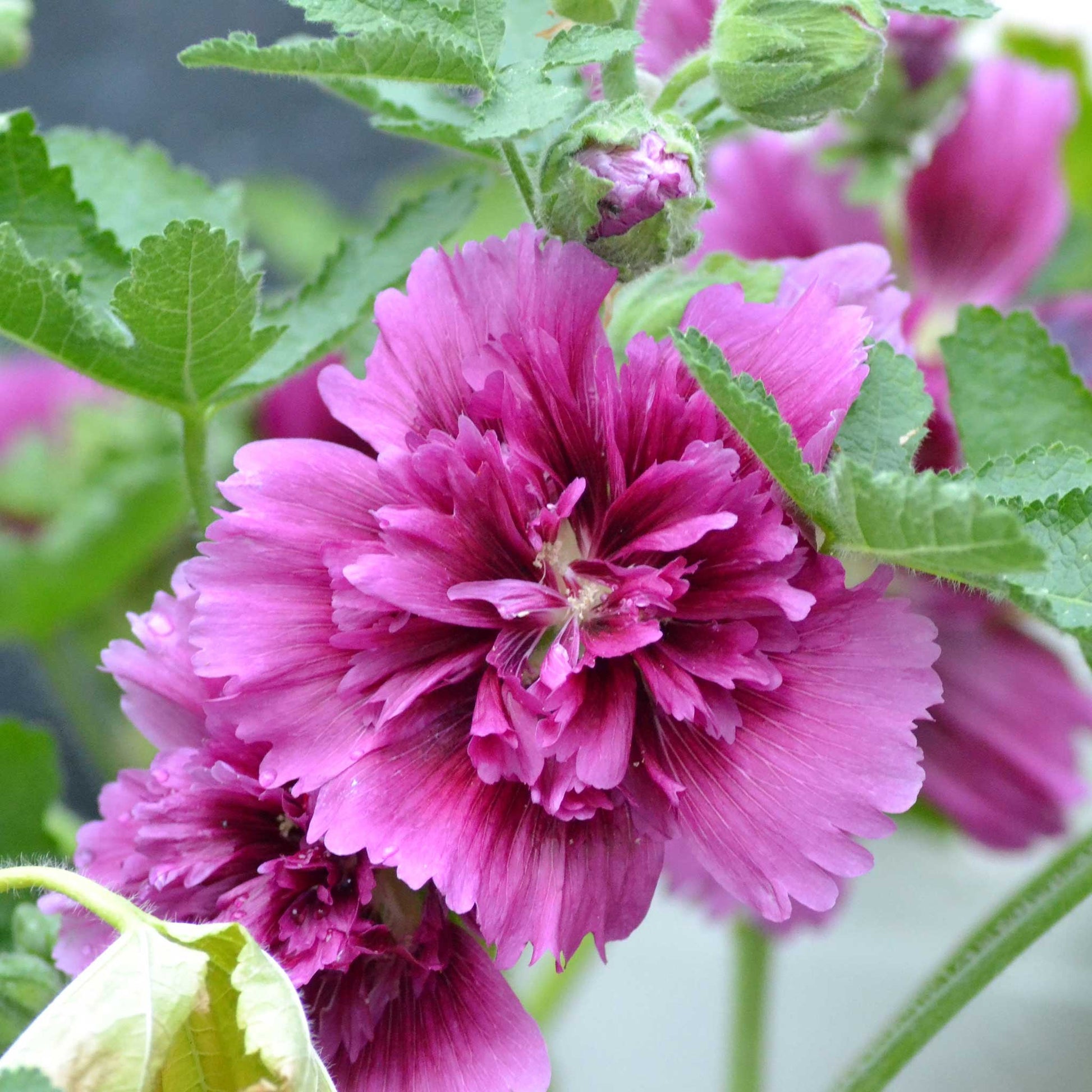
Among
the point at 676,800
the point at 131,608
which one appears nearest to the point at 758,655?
the point at 676,800

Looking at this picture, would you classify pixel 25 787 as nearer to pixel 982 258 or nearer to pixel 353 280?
pixel 353 280

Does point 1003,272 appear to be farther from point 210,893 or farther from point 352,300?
point 210,893

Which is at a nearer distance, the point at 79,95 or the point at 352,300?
the point at 352,300

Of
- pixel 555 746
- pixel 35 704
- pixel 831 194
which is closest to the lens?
pixel 555 746

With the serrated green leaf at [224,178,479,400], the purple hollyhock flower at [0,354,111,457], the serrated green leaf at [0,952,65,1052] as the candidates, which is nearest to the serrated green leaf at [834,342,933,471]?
the serrated green leaf at [224,178,479,400]

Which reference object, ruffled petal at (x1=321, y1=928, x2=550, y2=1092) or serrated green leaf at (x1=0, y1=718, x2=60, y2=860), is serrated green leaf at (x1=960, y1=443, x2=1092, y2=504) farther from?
serrated green leaf at (x1=0, y1=718, x2=60, y2=860)

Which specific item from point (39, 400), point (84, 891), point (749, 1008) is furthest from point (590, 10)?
point (39, 400)
